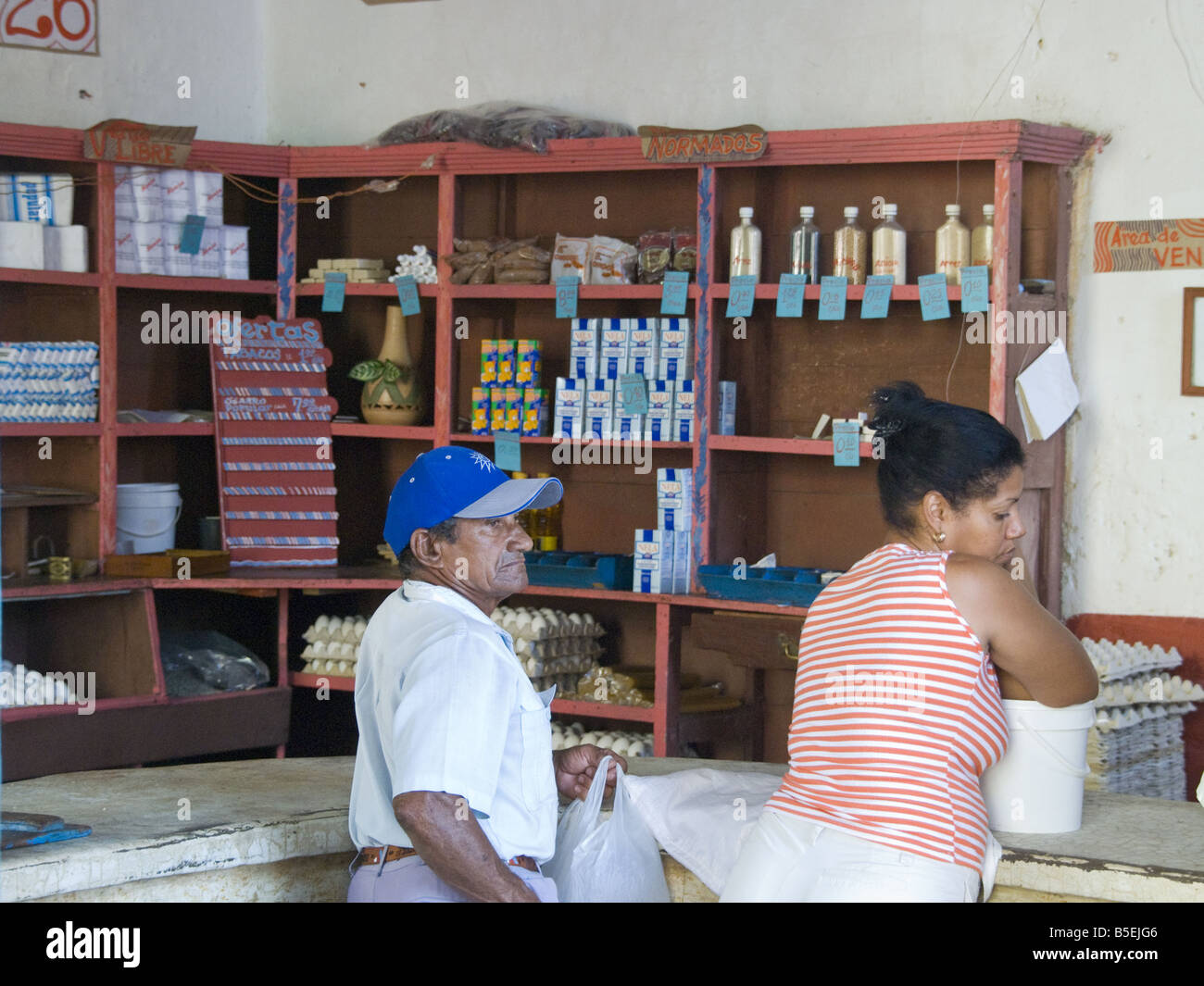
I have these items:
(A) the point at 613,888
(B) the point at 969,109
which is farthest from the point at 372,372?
(A) the point at 613,888

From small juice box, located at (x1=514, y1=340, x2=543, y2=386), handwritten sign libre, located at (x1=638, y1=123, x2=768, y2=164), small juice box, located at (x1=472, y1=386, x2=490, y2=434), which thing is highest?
handwritten sign libre, located at (x1=638, y1=123, x2=768, y2=164)

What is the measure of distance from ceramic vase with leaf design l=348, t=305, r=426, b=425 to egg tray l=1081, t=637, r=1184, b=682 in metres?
2.35

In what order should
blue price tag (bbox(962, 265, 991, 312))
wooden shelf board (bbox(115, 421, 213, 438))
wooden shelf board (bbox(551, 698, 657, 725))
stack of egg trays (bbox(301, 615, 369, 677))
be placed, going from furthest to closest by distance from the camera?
stack of egg trays (bbox(301, 615, 369, 677)) → wooden shelf board (bbox(115, 421, 213, 438)) → wooden shelf board (bbox(551, 698, 657, 725)) → blue price tag (bbox(962, 265, 991, 312))

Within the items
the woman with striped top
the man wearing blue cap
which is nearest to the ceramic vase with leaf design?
the man wearing blue cap

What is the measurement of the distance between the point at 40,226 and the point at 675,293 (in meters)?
2.02

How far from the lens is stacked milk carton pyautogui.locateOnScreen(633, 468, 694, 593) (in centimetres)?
438

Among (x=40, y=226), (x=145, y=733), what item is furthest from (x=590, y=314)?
(x=145, y=733)

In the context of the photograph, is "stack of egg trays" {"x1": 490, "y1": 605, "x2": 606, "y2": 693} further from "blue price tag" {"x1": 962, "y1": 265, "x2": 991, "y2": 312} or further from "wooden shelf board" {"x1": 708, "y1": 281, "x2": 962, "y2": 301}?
"blue price tag" {"x1": 962, "y1": 265, "x2": 991, "y2": 312}

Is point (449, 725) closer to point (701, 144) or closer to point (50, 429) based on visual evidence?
point (701, 144)

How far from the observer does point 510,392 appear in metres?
4.61

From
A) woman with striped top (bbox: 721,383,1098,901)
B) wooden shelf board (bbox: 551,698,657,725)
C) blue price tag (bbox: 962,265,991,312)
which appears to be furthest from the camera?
wooden shelf board (bbox: 551,698,657,725)

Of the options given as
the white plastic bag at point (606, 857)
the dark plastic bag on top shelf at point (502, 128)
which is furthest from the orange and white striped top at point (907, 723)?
the dark plastic bag on top shelf at point (502, 128)

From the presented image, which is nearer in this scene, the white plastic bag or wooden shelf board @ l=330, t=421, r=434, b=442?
the white plastic bag
